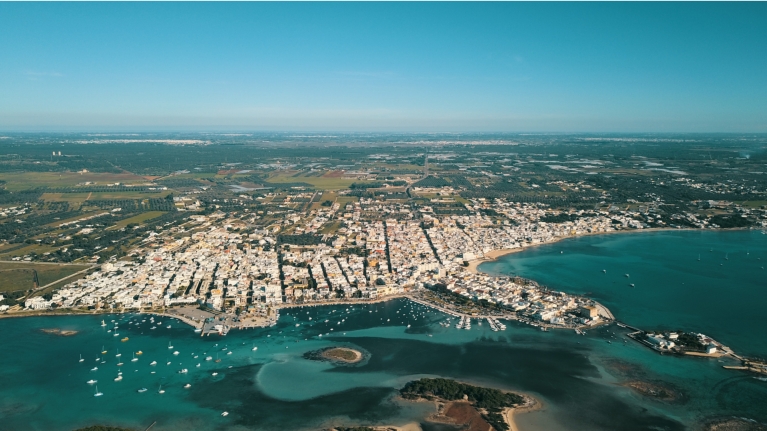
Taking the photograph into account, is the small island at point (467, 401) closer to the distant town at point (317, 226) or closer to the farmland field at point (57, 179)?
the distant town at point (317, 226)

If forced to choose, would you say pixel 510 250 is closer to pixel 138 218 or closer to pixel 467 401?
pixel 467 401

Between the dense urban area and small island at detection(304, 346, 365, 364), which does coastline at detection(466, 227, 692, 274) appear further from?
small island at detection(304, 346, 365, 364)

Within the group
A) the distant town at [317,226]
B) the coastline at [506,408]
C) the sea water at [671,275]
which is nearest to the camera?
the coastline at [506,408]

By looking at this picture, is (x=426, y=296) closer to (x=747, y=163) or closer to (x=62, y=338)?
(x=62, y=338)

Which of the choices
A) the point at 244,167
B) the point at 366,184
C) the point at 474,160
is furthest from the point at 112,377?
the point at 474,160

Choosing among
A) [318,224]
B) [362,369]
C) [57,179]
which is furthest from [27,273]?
[57,179]

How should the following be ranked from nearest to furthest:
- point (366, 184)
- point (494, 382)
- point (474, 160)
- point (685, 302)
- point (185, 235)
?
point (494, 382), point (685, 302), point (185, 235), point (366, 184), point (474, 160)

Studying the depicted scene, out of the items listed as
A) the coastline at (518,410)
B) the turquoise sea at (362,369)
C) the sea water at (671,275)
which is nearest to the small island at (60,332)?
the turquoise sea at (362,369)
